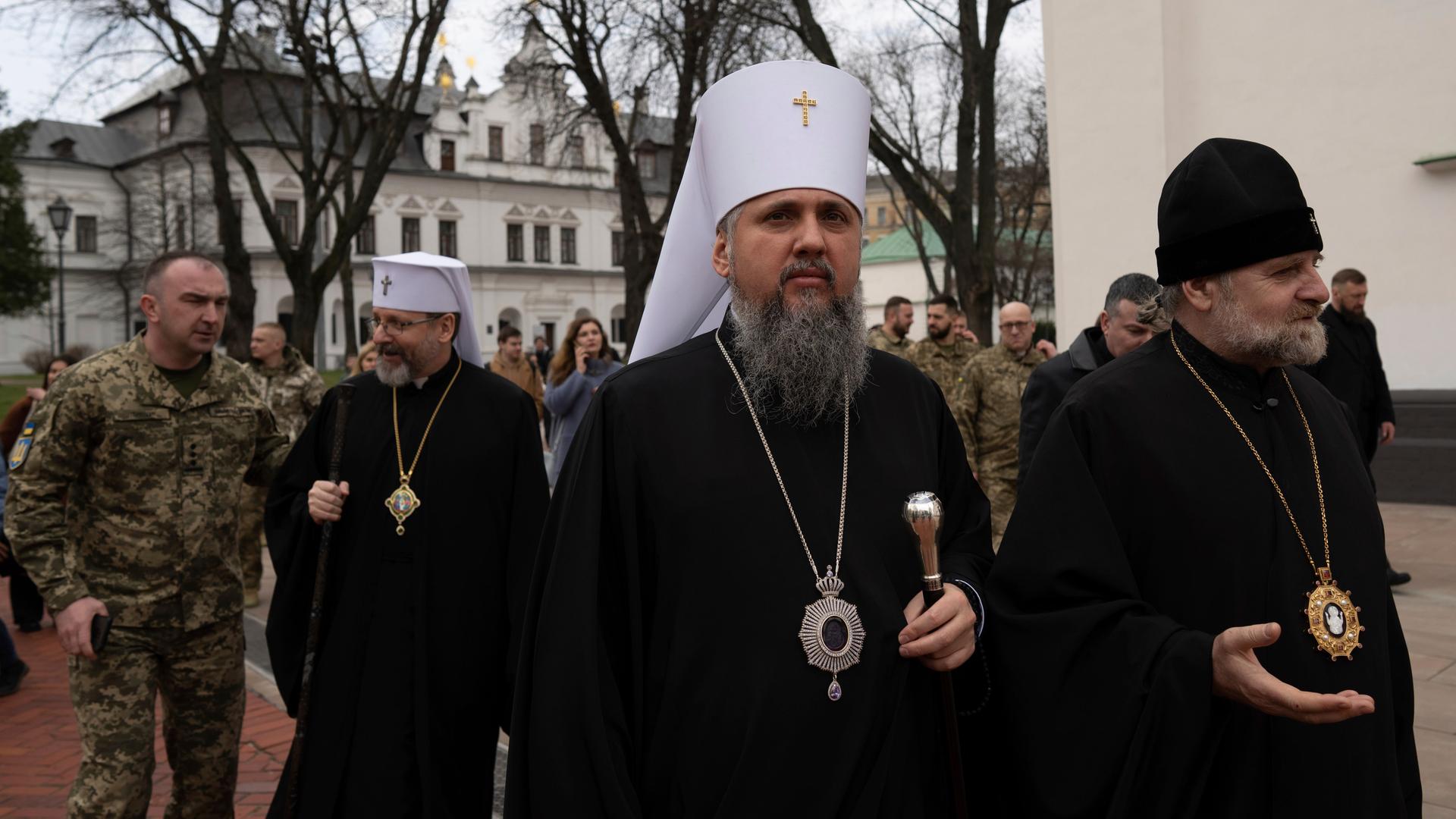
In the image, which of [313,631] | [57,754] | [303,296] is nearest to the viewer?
[313,631]

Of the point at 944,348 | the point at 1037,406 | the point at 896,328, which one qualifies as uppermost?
the point at 896,328

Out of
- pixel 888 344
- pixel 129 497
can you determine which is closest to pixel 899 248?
pixel 888 344

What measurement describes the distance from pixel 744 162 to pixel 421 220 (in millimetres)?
60472

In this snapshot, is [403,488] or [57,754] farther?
[57,754]

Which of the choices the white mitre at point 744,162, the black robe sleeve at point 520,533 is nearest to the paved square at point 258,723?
the black robe sleeve at point 520,533

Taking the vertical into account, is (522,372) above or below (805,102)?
below

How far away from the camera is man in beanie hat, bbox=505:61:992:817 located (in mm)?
2119

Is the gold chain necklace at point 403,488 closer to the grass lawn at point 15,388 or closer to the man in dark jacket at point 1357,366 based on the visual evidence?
the man in dark jacket at point 1357,366

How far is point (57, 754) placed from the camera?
221 inches

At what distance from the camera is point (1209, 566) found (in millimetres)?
Answer: 2389

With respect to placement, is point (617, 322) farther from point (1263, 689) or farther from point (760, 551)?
point (1263, 689)

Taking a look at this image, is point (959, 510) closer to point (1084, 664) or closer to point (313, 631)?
point (1084, 664)

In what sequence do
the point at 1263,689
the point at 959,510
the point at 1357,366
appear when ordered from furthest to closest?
the point at 1357,366 < the point at 959,510 < the point at 1263,689

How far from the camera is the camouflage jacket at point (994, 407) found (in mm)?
7480
